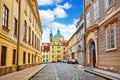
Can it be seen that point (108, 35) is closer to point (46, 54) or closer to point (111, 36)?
point (111, 36)

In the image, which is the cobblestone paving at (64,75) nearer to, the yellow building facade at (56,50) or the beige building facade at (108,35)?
the beige building facade at (108,35)

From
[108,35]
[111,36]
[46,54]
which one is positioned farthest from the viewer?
[46,54]

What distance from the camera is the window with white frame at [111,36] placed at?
20.0 metres

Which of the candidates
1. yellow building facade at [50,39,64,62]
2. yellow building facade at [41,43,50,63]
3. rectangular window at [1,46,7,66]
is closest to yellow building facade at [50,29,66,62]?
yellow building facade at [50,39,64,62]

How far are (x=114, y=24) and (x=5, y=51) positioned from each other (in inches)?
372

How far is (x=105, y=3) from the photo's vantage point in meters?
23.2

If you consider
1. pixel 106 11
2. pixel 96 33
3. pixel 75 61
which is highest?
pixel 106 11

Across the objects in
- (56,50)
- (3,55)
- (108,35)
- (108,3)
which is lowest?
(3,55)

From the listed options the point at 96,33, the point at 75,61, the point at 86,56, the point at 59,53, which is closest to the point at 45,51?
the point at 59,53

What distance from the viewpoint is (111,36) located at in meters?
20.9

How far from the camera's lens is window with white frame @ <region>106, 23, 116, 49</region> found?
20.0m

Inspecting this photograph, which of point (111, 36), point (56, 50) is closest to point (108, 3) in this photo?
point (111, 36)

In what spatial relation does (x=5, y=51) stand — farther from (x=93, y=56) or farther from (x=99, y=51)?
(x=93, y=56)

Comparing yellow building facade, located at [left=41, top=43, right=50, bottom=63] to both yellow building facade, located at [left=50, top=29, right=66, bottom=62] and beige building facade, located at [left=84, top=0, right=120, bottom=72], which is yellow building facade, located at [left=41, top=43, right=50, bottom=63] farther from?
beige building facade, located at [left=84, top=0, right=120, bottom=72]
